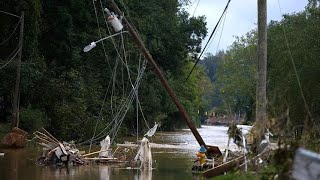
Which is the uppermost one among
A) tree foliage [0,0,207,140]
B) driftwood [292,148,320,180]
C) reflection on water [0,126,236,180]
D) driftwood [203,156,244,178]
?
tree foliage [0,0,207,140]

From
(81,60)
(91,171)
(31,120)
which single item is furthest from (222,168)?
(81,60)

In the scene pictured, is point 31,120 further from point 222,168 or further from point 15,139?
point 222,168

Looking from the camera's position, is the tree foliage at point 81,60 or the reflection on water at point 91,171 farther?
the tree foliage at point 81,60

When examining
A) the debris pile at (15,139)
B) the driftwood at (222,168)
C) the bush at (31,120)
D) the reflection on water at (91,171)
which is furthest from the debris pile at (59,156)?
the bush at (31,120)

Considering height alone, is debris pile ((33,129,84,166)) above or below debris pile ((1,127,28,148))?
below

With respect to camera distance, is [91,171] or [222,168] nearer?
[222,168]

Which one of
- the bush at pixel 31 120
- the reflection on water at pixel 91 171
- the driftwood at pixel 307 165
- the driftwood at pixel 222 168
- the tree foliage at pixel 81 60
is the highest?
the tree foliage at pixel 81 60

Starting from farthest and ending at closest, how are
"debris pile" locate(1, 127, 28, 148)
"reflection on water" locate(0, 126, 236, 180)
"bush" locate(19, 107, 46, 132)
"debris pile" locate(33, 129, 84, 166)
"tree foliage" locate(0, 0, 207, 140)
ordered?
"tree foliage" locate(0, 0, 207, 140) → "bush" locate(19, 107, 46, 132) → "debris pile" locate(1, 127, 28, 148) → "debris pile" locate(33, 129, 84, 166) → "reflection on water" locate(0, 126, 236, 180)

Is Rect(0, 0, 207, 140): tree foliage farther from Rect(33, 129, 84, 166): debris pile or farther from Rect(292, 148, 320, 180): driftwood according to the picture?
Rect(292, 148, 320, 180): driftwood

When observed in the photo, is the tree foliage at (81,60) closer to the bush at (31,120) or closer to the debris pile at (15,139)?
the bush at (31,120)

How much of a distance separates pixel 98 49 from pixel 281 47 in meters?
16.2

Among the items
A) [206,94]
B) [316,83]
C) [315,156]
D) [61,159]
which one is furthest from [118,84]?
[206,94]

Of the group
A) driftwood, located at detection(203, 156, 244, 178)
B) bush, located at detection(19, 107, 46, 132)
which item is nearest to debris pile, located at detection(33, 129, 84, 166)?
driftwood, located at detection(203, 156, 244, 178)

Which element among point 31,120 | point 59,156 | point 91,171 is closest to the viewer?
point 91,171
